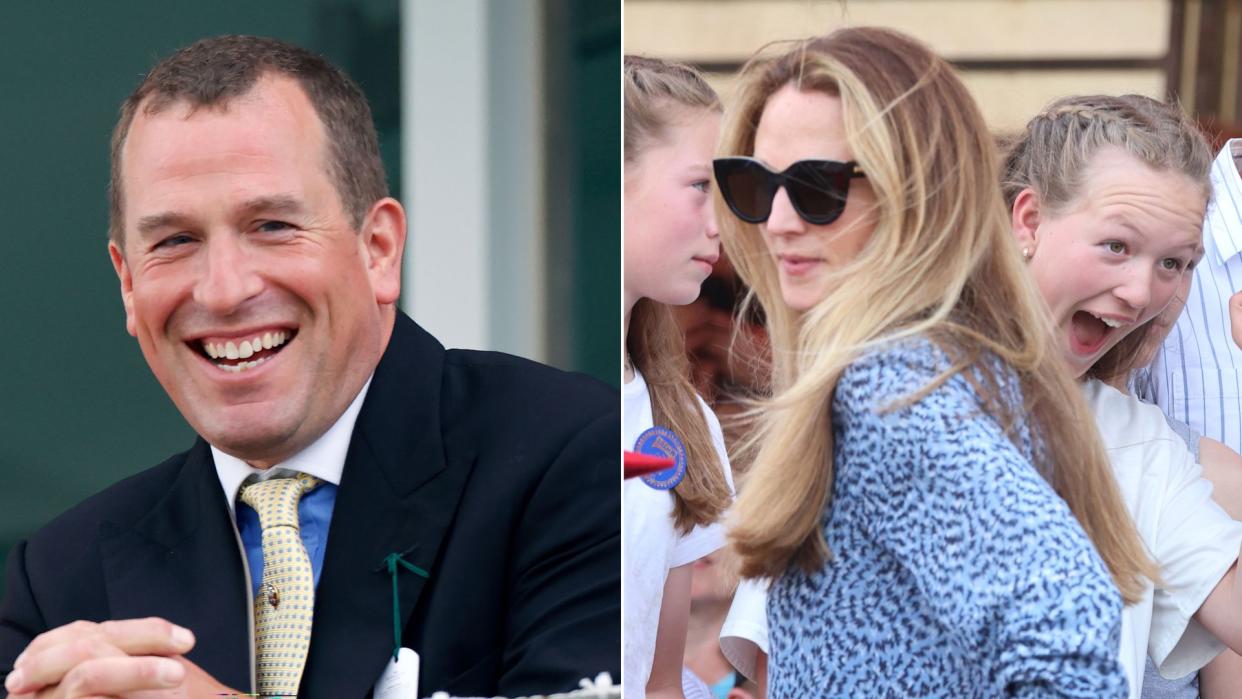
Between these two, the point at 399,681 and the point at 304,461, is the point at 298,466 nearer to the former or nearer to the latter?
the point at 304,461

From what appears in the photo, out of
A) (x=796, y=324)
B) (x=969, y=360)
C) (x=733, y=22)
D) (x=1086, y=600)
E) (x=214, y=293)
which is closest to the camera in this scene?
(x=1086, y=600)

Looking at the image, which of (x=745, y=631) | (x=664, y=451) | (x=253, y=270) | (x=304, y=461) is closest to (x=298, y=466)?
(x=304, y=461)

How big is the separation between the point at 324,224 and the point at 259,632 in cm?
53

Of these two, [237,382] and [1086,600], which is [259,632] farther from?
[1086,600]

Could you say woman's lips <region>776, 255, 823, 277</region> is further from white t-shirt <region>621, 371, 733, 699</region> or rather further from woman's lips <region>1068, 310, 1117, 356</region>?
woman's lips <region>1068, 310, 1117, 356</region>

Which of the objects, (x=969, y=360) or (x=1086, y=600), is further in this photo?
(x=969, y=360)

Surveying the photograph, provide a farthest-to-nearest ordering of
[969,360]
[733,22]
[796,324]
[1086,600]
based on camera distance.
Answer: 1. [733,22]
2. [796,324]
3. [969,360]
4. [1086,600]

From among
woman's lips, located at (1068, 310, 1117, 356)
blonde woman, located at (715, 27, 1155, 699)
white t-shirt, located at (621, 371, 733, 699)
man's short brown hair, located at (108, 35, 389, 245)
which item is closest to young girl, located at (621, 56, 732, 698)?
white t-shirt, located at (621, 371, 733, 699)

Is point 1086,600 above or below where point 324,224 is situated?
below

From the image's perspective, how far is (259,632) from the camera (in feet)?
6.44

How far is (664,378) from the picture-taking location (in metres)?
2.01

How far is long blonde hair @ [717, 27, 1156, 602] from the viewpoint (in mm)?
1599

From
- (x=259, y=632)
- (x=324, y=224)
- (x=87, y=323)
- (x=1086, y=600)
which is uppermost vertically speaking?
(x=324, y=224)

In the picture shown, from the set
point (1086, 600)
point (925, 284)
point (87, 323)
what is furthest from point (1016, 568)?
point (87, 323)
